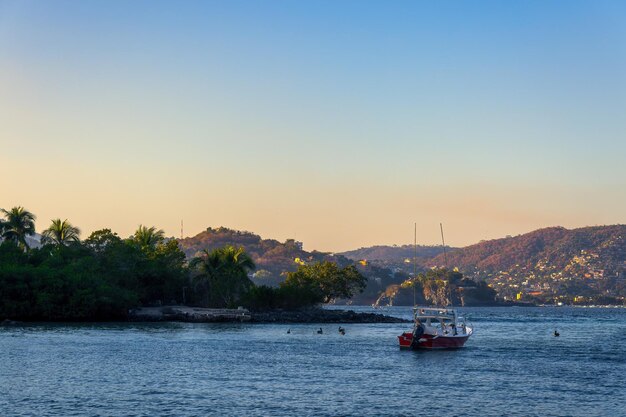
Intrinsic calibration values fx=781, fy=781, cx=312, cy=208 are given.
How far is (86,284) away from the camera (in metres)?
115

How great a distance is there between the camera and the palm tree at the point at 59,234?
13750cm

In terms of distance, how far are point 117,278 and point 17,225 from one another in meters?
20.9


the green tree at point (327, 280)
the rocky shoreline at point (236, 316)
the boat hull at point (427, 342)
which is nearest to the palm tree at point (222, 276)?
the rocky shoreline at point (236, 316)

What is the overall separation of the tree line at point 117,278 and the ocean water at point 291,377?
1905 centimetres

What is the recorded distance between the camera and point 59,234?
452ft

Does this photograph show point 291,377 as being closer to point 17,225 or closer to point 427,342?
point 427,342

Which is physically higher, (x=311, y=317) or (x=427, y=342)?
(x=311, y=317)

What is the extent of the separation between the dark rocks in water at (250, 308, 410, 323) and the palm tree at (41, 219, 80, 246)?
35.5 m

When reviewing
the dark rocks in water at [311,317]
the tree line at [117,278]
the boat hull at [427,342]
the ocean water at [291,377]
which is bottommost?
the ocean water at [291,377]

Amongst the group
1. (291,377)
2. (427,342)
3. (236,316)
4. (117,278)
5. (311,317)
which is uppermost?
(117,278)

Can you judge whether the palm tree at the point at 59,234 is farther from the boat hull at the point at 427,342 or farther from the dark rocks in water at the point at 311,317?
the boat hull at the point at 427,342


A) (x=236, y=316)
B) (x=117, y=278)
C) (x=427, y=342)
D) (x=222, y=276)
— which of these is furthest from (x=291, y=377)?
(x=222, y=276)

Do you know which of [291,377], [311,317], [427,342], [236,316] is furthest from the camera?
[311,317]

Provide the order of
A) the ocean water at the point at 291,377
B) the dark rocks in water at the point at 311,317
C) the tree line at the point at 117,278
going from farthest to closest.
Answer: the dark rocks in water at the point at 311,317 < the tree line at the point at 117,278 < the ocean water at the point at 291,377
